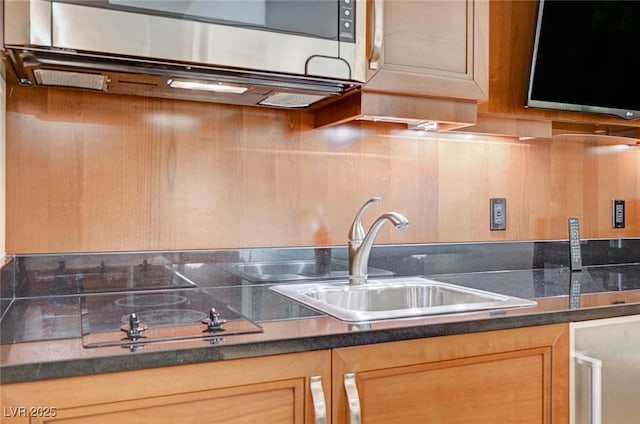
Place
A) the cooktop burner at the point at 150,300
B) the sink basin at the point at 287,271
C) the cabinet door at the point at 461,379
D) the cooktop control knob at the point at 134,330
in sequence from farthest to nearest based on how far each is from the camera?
the sink basin at the point at 287,271 → the cooktop burner at the point at 150,300 → the cabinet door at the point at 461,379 → the cooktop control knob at the point at 134,330

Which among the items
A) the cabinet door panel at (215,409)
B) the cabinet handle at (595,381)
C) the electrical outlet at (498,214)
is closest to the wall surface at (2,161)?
the cabinet door panel at (215,409)

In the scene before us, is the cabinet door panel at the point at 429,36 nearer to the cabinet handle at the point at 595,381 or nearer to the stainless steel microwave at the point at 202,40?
the stainless steel microwave at the point at 202,40

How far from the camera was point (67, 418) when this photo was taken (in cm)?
84

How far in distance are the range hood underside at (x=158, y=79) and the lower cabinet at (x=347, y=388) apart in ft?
2.10

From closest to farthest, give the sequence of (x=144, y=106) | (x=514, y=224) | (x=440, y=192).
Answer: (x=144, y=106), (x=440, y=192), (x=514, y=224)

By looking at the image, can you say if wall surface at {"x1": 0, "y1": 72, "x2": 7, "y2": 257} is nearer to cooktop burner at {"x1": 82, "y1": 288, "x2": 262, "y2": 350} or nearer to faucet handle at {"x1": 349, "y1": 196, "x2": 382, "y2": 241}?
cooktop burner at {"x1": 82, "y1": 288, "x2": 262, "y2": 350}

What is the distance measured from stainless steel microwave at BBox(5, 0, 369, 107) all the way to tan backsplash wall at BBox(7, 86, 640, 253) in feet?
0.52

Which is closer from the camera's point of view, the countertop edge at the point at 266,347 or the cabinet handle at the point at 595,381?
the countertop edge at the point at 266,347

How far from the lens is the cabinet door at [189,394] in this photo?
32.4 inches

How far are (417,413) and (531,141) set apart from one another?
51.2 inches

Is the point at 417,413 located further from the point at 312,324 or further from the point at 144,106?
the point at 144,106

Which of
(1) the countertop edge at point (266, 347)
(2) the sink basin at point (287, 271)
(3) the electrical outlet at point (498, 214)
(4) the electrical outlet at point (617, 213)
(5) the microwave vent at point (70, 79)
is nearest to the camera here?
(1) the countertop edge at point (266, 347)

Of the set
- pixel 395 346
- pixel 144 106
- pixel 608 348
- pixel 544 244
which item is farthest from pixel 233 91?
pixel 544 244

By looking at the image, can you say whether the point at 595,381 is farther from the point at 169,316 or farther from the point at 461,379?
the point at 169,316
